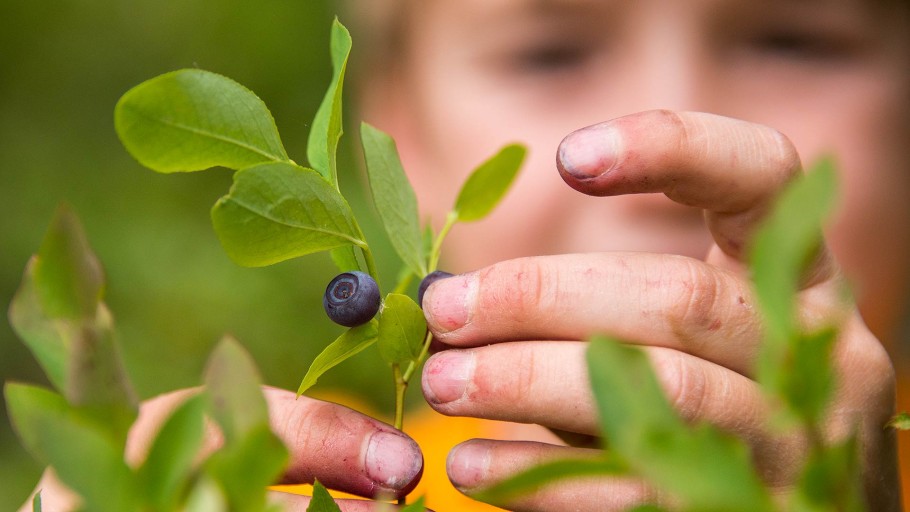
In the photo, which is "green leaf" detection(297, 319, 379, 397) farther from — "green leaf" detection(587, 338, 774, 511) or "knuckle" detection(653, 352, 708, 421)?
"knuckle" detection(653, 352, 708, 421)

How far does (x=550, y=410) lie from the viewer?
0.78 m

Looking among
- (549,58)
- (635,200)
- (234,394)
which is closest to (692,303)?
(234,394)

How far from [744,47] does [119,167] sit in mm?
2993

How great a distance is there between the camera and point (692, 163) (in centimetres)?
82

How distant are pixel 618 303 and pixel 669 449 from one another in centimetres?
65

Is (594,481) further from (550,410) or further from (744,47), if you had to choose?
(744,47)

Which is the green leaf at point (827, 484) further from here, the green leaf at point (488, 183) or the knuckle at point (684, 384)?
the knuckle at point (684, 384)

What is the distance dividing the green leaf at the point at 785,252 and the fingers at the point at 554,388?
492 mm

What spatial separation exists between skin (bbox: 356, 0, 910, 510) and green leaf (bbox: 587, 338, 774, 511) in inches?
1.6

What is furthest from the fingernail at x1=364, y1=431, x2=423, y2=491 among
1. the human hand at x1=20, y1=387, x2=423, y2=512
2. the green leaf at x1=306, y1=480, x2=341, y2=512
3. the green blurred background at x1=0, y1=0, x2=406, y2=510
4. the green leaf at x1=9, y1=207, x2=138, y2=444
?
the green blurred background at x1=0, y1=0, x2=406, y2=510

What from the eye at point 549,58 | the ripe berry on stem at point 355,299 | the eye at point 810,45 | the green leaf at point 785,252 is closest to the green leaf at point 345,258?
the ripe berry on stem at point 355,299

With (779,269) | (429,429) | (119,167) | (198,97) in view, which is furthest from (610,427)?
(119,167)

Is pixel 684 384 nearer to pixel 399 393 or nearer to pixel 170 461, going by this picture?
pixel 399 393

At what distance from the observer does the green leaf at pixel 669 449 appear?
16 cm
